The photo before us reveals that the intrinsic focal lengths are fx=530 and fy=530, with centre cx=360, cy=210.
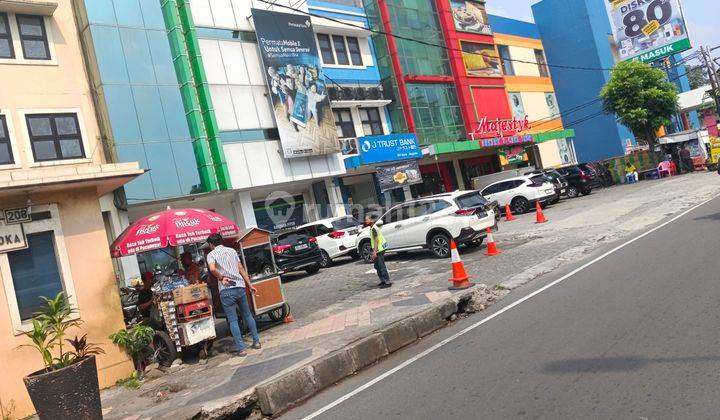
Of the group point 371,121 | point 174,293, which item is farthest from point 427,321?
point 371,121

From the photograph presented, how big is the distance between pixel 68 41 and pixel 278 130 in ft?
42.2

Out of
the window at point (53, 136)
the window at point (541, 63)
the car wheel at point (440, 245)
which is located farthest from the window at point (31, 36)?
the window at point (541, 63)

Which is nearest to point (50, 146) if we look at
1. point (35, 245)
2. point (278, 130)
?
point (35, 245)

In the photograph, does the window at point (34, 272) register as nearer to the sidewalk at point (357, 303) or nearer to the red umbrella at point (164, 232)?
the red umbrella at point (164, 232)

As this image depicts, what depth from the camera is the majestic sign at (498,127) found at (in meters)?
32.1

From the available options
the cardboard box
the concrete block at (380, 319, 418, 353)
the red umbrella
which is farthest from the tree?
the cardboard box

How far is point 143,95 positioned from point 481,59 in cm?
2241

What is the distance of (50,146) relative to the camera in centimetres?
1248

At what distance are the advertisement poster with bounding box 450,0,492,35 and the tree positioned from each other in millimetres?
8840

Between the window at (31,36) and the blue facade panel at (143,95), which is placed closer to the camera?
the window at (31,36)

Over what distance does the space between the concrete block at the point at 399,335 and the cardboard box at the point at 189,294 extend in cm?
312

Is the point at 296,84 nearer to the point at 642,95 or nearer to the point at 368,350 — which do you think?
the point at 368,350

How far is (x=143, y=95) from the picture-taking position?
19281 millimetres

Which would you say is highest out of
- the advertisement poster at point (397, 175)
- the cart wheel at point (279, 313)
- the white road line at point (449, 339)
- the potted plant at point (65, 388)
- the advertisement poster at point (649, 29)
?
the advertisement poster at point (649, 29)
